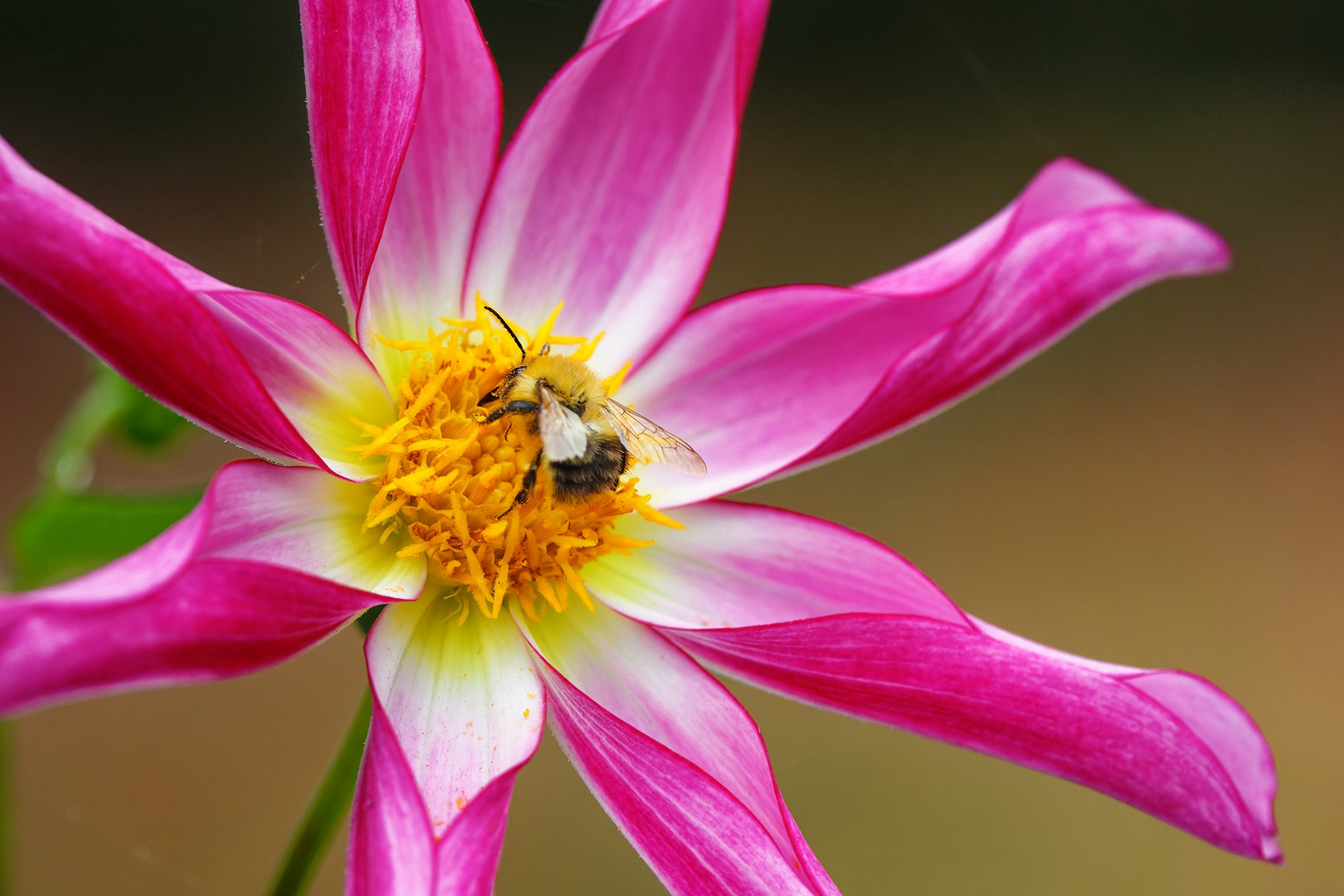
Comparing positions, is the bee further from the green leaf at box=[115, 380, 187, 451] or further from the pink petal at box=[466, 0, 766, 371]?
the green leaf at box=[115, 380, 187, 451]

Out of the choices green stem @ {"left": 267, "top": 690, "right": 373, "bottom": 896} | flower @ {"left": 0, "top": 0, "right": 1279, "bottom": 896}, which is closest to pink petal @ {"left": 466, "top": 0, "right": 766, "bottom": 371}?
flower @ {"left": 0, "top": 0, "right": 1279, "bottom": 896}

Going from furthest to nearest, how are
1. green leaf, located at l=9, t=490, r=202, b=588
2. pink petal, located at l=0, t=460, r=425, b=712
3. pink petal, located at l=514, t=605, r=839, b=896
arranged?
green leaf, located at l=9, t=490, r=202, b=588
pink petal, located at l=514, t=605, r=839, b=896
pink petal, located at l=0, t=460, r=425, b=712

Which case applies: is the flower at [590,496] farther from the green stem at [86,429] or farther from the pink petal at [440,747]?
the green stem at [86,429]

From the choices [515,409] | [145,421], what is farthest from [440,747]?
[145,421]

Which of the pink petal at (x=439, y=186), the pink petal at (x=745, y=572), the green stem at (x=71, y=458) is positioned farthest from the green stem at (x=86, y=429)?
the pink petal at (x=745, y=572)

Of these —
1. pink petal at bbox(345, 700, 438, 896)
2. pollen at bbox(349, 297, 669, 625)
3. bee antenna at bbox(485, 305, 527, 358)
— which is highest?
bee antenna at bbox(485, 305, 527, 358)

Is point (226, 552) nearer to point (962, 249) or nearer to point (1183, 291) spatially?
point (962, 249)

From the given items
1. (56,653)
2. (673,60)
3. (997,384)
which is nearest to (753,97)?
(997,384)
